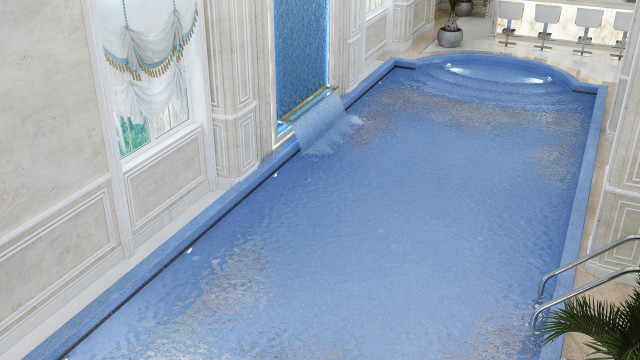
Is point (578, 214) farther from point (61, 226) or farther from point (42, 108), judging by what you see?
point (42, 108)

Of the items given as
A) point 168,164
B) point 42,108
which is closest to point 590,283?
point 168,164

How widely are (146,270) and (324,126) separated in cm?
381

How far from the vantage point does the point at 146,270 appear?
16.9 feet

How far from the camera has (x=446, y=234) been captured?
235 inches

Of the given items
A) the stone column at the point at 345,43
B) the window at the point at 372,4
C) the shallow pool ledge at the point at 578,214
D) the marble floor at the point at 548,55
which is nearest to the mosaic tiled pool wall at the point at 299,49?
the stone column at the point at 345,43

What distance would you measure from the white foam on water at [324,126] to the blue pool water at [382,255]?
0.19 m

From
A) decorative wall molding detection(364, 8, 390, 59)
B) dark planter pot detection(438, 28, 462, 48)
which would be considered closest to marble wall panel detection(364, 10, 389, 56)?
decorative wall molding detection(364, 8, 390, 59)

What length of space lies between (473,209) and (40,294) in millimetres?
4276

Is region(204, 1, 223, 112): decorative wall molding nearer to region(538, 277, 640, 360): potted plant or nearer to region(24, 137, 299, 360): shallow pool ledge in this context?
region(24, 137, 299, 360): shallow pool ledge

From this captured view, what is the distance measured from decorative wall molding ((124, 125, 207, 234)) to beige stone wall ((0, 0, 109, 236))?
2.14ft

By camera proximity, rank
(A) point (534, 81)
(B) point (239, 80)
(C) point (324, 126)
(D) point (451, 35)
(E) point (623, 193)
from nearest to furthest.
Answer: (E) point (623, 193) → (B) point (239, 80) → (C) point (324, 126) → (A) point (534, 81) → (D) point (451, 35)

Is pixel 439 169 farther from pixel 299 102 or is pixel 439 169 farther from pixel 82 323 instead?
pixel 82 323

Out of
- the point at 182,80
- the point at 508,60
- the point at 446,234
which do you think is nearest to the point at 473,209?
the point at 446,234

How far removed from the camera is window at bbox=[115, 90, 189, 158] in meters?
5.23
